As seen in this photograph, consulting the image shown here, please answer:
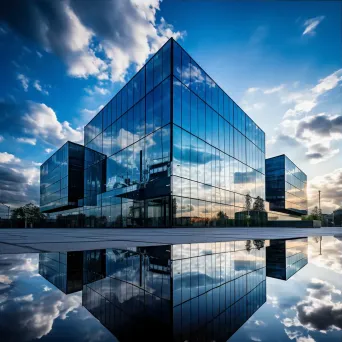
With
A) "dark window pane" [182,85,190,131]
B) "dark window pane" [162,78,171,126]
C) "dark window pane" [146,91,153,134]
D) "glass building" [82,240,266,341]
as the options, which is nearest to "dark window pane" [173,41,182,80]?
"dark window pane" [162,78,171,126]

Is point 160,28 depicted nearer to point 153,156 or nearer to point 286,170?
point 153,156

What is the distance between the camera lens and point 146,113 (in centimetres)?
2488

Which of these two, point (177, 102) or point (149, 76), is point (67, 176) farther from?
point (177, 102)

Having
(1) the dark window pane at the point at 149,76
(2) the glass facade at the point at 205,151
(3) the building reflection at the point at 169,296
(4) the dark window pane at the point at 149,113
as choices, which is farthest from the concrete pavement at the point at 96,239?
(1) the dark window pane at the point at 149,76

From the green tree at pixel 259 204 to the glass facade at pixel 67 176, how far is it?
2797 cm

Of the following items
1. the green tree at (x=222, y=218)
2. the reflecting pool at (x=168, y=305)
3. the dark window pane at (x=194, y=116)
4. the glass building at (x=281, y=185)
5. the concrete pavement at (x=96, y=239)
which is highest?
the dark window pane at (x=194, y=116)

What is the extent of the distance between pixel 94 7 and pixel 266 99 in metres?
21.1

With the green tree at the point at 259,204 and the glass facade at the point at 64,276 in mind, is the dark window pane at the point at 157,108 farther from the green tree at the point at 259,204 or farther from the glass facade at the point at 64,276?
the green tree at the point at 259,204

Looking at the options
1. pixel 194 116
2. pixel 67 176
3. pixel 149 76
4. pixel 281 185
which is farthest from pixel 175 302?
pixel 281 185

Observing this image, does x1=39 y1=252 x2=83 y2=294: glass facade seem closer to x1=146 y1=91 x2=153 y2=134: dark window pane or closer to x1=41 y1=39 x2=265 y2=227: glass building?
x1=41 y1=39 x2=265 y2=227: glass building

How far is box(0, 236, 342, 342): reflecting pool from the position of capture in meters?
0.96

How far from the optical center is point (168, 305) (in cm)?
135

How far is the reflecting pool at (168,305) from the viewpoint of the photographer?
0.96 meters

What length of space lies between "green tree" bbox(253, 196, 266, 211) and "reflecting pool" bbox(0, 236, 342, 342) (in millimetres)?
37934
